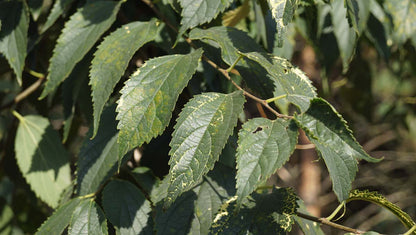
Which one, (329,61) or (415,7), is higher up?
(415,7)

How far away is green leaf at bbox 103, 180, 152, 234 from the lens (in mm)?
766

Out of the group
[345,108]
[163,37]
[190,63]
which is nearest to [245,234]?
[190,63]

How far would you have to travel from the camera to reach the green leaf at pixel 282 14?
60cm

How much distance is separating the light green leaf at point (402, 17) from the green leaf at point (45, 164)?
900 millimetres

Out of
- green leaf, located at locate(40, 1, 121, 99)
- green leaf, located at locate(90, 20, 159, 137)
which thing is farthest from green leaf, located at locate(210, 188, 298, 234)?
green leaf, located at locate(40, 1, 121, 99)

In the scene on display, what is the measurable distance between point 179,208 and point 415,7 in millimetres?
860

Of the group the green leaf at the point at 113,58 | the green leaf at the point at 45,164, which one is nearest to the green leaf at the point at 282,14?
the green leaf at the point at 113,58

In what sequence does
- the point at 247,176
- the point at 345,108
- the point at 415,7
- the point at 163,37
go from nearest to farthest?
1. the point at 247,176
2. the point at 163,37
3. the point at 415,7
4. the point at 345,108

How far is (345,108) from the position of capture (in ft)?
7.77

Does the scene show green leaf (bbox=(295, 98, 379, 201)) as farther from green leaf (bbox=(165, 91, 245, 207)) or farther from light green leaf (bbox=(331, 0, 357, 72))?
light green leaf (bbox=(331, 0, 357, 72))

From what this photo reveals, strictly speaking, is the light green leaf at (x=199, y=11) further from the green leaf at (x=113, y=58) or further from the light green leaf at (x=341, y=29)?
the light green leaf at (x=341, y=29)

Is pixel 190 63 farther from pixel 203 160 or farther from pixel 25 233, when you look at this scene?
pixel 25 233

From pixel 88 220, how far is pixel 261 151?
334 mm

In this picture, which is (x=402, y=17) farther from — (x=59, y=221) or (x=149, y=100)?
(x=59, y=221)
